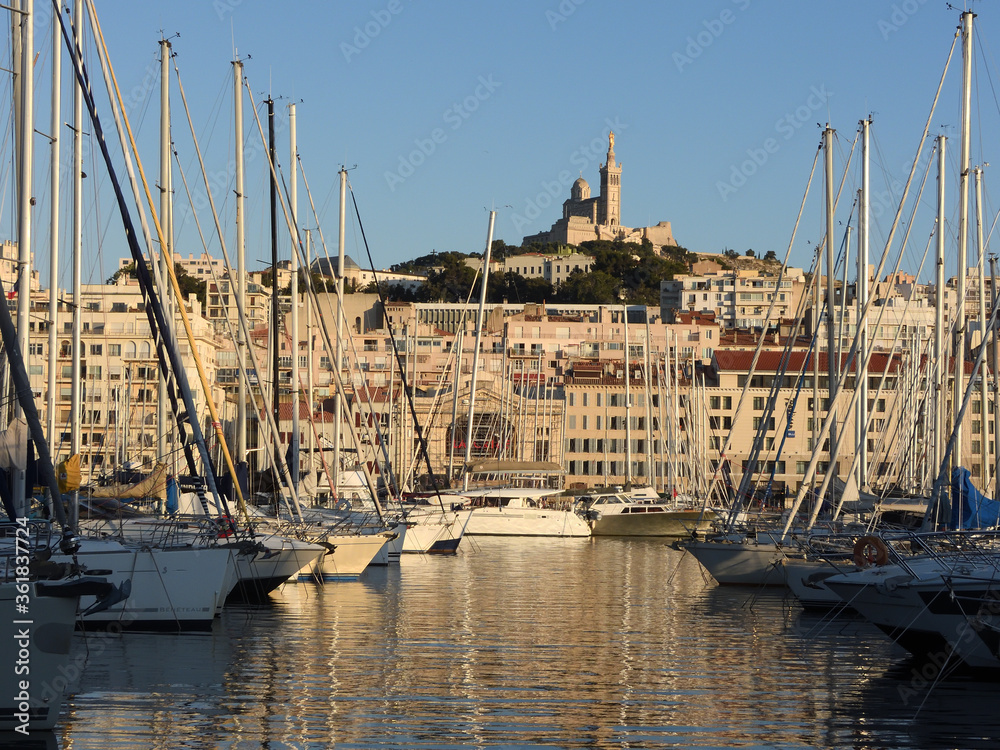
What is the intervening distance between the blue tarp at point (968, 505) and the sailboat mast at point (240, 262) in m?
14.7

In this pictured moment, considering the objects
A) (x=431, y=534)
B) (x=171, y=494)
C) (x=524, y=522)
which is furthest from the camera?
(x=524, y=522)

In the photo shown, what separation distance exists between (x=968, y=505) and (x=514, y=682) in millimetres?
11339

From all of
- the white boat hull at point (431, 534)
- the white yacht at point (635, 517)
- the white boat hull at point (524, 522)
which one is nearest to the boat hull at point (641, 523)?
the white yacht at point (635, 517)

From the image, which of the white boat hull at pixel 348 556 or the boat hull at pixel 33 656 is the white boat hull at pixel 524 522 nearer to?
the white boat hull at pixel 348 556

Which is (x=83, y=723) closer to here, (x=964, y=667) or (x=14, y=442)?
(x=14, y=442)

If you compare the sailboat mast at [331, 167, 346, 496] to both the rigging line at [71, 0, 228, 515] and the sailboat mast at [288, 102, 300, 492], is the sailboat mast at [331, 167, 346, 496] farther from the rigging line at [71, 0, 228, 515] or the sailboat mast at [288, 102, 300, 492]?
the rigging line at [71, 0, 228, 515]

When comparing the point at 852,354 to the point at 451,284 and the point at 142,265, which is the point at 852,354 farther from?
the point at 451,284

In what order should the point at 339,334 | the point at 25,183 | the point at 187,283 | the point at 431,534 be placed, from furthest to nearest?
the point at 187,283 → the point at 431,534 → the point at 339,334 → the point at 25,183

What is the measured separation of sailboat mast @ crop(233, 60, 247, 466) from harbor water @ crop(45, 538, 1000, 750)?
528 cm

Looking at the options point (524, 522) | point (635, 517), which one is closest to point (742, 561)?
point (524, 522)

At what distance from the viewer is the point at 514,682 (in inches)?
667

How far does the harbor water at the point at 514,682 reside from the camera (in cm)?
1375

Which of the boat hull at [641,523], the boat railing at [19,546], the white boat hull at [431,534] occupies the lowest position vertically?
the boat hull at [641,523]

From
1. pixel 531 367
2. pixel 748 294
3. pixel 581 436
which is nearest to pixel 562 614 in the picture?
pixel 581 436
